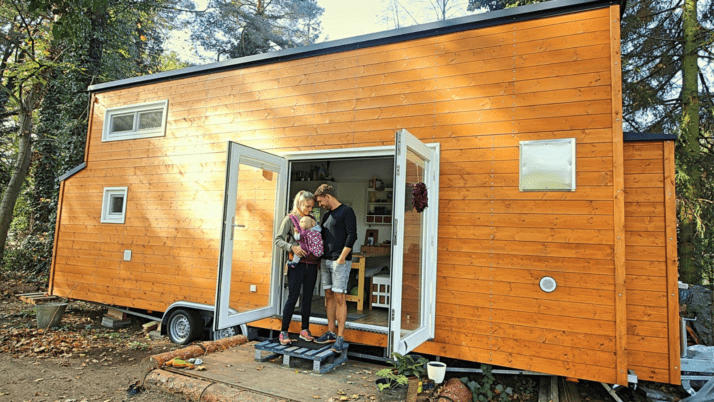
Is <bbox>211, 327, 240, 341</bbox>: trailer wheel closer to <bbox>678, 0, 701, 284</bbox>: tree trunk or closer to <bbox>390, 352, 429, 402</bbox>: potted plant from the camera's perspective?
<bbox>390, 352, 429, 402</bbox>: potted plant

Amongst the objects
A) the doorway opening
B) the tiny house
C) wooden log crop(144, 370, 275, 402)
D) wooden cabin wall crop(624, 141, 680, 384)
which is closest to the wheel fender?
the tiny house

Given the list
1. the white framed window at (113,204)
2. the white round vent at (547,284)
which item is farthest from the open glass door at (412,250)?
the white framed window at (113,204)

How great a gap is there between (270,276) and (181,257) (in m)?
1.60

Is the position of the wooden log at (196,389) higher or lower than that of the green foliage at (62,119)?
lower

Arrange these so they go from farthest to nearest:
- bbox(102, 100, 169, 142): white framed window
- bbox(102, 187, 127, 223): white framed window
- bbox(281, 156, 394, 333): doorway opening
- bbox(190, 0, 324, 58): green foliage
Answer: bbox(190, 0, 324, 58): green foliage
bbox(281, 156, 394, 333): doorway opening
bbox(102, 187, 127, 223): white framed window
bbox(102, 100, 169, 142): white framed window

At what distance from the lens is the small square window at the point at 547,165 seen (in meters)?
3.61

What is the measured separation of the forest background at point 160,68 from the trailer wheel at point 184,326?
3407 mm

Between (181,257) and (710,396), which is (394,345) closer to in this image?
(710,396)

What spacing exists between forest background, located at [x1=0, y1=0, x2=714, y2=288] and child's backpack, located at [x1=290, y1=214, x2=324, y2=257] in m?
2.79

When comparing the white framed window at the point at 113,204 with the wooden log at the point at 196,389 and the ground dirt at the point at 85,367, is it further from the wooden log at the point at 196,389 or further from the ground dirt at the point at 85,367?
the wooden log at the point at 196,389

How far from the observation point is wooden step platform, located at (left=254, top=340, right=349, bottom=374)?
12.2ft

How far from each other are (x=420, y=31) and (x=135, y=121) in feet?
15.1

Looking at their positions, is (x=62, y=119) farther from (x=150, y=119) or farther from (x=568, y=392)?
(x=568, y=392)

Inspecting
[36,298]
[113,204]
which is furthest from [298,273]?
[36,298]
